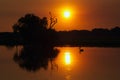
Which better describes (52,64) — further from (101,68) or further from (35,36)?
(35,36)

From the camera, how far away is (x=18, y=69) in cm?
2880

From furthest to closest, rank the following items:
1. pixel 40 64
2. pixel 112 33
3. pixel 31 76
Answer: pixel 112 33 < pixel 40 64 < pixel 31 76

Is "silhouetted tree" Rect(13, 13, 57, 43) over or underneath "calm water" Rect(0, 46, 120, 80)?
over

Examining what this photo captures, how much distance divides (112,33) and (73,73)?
68.4 meters

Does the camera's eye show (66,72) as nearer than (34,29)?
Yes

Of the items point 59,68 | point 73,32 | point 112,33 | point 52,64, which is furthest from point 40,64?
point 73,32

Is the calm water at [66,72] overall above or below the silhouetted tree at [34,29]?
below

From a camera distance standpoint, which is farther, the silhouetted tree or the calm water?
the silhouetted tree

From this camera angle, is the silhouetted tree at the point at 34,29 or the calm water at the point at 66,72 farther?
the silhouetted tree at the point at 34,29

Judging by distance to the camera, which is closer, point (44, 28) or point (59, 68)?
point (59, 68)

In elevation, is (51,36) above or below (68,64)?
above

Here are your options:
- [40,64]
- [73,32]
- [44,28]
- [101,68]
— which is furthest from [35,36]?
[73,32]

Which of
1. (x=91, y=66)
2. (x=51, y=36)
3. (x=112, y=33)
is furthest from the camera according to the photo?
(x=112, y=33)

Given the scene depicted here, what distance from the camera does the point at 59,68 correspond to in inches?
1140
